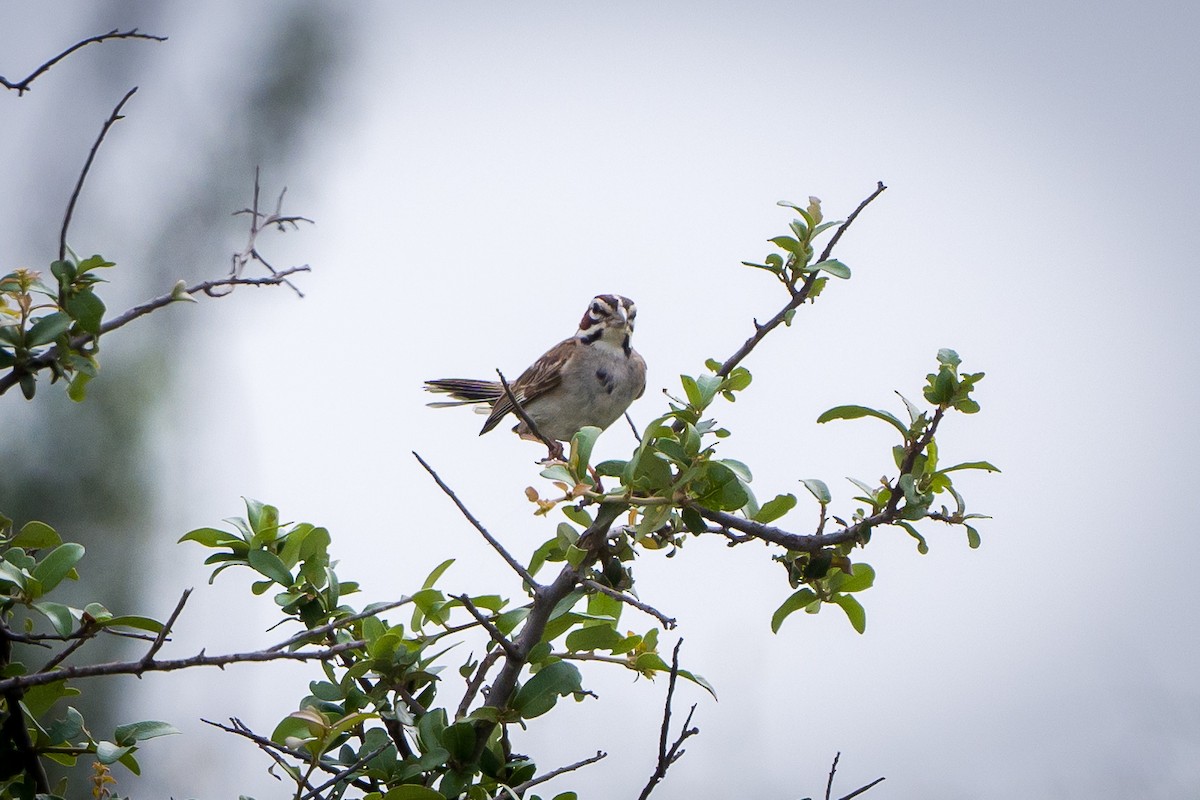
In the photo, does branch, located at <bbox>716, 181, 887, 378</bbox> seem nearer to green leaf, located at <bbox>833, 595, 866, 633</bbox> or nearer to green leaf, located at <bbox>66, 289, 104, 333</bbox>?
green leaf, located at <bbox>833, 595, 866, 633</bbox>

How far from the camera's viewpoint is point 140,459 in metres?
9.70

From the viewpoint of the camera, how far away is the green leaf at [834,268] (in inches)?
98.9

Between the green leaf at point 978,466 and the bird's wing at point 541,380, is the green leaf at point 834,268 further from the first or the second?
the bird's wing at point 541,380

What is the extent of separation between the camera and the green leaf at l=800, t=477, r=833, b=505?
218 centimetres

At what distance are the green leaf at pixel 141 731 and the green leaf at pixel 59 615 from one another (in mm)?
207

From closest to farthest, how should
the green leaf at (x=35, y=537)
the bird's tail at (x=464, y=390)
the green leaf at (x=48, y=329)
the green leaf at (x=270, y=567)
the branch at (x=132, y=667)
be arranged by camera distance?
the branch at (x=132, y=667) < the green leaf at (x=48, y=329) < the green leaf at (x=35, y=537) < the green leaf at (x=270, y=567) < the bird's tail at (x=464, y=390)

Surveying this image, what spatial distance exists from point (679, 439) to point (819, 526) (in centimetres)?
32

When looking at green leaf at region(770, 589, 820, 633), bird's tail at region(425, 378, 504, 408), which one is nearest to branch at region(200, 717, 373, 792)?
green leaf at region(770, 589, 820, 633)

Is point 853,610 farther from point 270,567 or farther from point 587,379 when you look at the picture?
point 587,379

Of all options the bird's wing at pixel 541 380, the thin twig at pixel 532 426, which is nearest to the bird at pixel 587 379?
the bird's wing at pixel 541 380

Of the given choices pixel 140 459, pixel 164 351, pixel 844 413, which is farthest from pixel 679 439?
pixel 164 351

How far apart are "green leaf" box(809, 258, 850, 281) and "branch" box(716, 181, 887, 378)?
0.01 meters

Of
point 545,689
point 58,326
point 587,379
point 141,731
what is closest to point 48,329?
point 58,326

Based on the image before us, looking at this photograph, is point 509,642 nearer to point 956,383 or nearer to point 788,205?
point 956,383
